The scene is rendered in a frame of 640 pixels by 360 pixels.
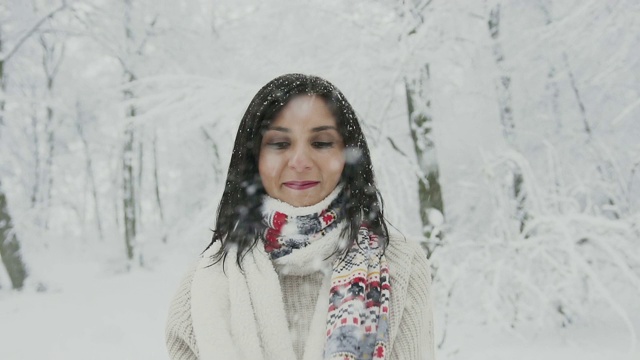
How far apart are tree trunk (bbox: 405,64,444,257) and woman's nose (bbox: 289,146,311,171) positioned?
373 cm

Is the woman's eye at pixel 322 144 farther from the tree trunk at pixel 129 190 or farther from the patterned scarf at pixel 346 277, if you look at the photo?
the tree trunk at pixel 129 190

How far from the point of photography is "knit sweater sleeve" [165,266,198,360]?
1.39m

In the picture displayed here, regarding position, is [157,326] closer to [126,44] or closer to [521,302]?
[521,302]

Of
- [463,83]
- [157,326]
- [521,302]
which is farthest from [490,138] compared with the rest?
[157,326]

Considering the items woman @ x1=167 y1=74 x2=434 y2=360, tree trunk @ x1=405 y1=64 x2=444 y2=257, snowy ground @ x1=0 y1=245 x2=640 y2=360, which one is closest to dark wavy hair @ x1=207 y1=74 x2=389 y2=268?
woman @ x1=167 y1=74 x2=434 y2=360

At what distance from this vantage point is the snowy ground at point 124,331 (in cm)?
425

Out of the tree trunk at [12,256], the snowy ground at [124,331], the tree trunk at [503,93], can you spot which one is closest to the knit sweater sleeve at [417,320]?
the snowy ground at [124,331]

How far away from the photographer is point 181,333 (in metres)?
1.40

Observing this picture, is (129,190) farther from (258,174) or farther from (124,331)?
(258,174)

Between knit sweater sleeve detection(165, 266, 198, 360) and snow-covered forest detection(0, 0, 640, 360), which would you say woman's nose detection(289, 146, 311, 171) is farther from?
snow-covered forest detection(0, 0, 640, 360)

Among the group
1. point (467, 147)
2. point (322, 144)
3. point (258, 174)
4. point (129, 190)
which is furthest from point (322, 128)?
point (129, 190)

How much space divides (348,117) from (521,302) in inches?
143

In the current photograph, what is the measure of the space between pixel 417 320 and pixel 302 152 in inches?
22.4

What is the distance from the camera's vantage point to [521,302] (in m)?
4.33
